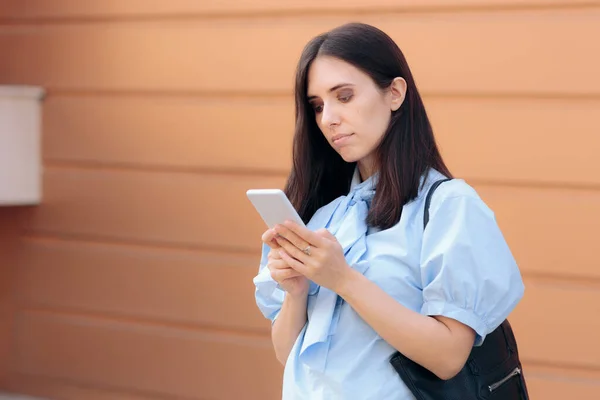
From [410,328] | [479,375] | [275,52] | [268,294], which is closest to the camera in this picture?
[410,328]

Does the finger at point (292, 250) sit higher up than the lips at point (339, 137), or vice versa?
the lips at point (339, 137)

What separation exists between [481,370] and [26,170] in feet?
11.0

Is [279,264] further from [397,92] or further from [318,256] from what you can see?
[397,92]

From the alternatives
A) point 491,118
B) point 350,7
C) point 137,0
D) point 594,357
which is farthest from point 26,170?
point 594,357

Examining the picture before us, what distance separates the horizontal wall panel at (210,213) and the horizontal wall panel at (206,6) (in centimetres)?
71

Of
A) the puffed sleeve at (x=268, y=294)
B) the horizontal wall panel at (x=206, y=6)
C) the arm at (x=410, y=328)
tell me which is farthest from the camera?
the horizontal wall panel at (x=206, y=6)

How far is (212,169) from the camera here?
4414 mm

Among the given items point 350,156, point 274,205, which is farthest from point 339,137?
point 274,205

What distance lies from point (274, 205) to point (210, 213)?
261cm

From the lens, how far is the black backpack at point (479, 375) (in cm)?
186

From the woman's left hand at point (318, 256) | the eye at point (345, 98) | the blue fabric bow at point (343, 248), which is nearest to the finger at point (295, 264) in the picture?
the woman's left hand at point (318, 256)

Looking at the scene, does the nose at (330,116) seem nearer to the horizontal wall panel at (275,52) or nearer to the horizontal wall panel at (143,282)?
the horizontal wall panel at (275,52)

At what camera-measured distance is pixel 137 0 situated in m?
4.56

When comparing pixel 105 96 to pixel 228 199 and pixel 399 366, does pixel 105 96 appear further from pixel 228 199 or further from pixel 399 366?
pixel 399 366
